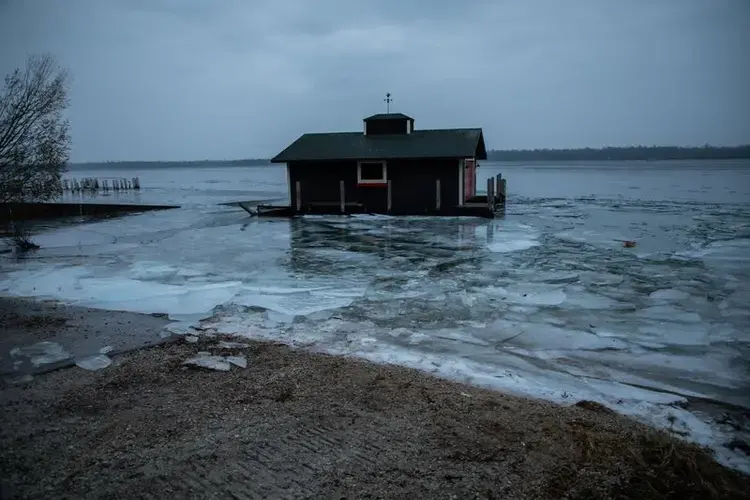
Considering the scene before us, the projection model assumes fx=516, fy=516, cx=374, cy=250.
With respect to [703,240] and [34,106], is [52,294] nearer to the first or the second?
[34,106]

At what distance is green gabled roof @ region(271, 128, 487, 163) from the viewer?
24.2 m

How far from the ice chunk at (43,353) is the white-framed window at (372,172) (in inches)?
755

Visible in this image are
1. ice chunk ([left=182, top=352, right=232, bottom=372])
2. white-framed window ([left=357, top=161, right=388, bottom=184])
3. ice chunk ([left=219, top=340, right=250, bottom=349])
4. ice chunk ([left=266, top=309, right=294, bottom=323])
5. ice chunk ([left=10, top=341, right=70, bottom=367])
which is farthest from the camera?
white-framed window ([left=357, top=161, right=388, bottom=184])

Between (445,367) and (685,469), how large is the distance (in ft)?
9.43

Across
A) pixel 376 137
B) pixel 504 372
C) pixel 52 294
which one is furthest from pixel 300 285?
pixel 376 137

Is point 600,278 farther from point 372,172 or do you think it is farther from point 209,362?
point 372,172

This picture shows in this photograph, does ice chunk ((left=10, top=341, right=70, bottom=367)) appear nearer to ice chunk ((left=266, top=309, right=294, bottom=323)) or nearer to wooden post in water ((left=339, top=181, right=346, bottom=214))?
ice chunk ((left=266, top=309, right=294, bottom=323))

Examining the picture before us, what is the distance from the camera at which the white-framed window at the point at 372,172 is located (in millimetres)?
25141

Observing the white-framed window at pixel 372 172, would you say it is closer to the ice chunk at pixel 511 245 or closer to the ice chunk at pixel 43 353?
the ice chunk at pixel 511 245

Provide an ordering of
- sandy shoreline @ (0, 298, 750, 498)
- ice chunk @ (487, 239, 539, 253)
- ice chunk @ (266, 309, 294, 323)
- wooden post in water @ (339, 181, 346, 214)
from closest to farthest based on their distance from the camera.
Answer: sandy shoreline @ (0, 298, 750, 498) < ice chunk @ (266, 309, 294, 323) < ice chunk @ (487, 239, 539, 253) < wooden post in water @ (339, 181, 346, 214)

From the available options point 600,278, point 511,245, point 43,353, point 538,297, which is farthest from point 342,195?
point 43,353

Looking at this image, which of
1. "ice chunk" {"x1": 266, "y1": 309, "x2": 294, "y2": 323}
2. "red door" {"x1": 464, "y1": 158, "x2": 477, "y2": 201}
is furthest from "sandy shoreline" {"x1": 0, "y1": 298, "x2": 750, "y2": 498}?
"red door" {"x1": 464, "y1": 158, "x2": 477, "y2": 201}

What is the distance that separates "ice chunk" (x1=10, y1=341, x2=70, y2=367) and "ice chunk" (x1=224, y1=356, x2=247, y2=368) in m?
2.16

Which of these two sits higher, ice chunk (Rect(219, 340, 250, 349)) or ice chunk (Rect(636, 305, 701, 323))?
ice chunk (Rect(219, 340, 250, 349))
